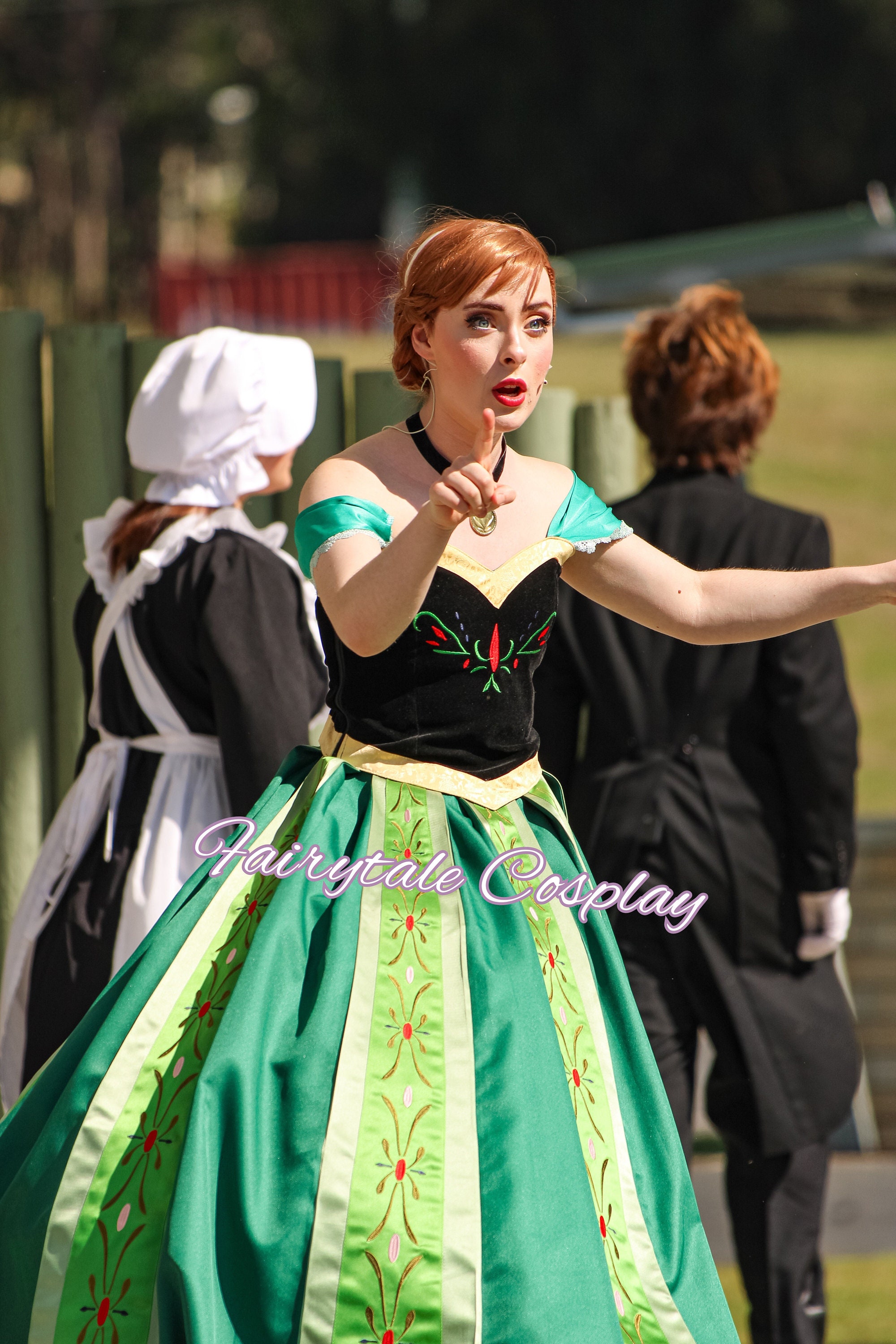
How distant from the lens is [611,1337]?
172 centimetres

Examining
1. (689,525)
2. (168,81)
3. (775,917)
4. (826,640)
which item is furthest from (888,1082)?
(168,81)

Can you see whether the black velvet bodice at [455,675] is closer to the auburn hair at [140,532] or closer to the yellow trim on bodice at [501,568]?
the yellow trim on bodice at [501,568]

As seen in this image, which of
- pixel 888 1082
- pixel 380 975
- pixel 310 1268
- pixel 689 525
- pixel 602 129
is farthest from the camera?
pixel 602 129

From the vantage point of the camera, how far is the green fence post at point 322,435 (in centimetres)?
365

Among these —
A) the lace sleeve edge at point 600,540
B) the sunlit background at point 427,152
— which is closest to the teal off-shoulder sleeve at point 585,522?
the lace sleeve edge at point 600,540

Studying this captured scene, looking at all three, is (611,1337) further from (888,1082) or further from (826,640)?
(888,1082)

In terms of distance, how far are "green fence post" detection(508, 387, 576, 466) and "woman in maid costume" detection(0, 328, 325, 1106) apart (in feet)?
3.08

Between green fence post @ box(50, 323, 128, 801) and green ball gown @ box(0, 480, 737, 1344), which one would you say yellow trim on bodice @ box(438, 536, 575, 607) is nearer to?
green ball gown @ box(0, 480, 737, 1344)

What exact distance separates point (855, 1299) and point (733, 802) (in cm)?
147

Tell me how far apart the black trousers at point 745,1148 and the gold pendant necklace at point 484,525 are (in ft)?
4.06

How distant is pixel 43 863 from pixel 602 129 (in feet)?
97.6

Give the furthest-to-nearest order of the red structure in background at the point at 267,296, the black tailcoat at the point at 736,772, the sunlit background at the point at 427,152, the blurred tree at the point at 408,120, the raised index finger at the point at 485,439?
the blurred tree at the point at 408,120, the red structure in background at the point at 267,296, the sunlit background at the point at 427,152, the black tailcoat at the point at 736,772, the raised index finger at the point at 485,439

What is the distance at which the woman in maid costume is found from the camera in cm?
264

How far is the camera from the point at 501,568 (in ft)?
6.47
